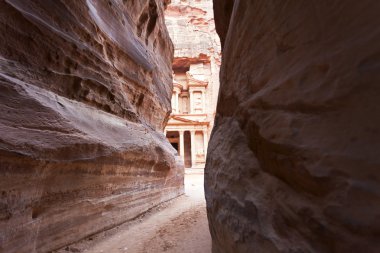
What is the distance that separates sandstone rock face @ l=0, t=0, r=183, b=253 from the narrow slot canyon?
22 millimetres

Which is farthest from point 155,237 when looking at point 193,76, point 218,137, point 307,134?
point 193,76

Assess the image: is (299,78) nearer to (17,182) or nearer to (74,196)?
(17,182)

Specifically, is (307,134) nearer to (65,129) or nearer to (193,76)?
(65,129)

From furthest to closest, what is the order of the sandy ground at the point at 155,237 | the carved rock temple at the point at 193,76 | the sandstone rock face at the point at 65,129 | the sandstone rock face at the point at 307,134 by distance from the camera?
the carved rock temple at the point at 193,76 → the sandy ground at the point at 155,237 → the sandstone rock face at the point at 65,129 → the sandstone rock face at the point at 307,134

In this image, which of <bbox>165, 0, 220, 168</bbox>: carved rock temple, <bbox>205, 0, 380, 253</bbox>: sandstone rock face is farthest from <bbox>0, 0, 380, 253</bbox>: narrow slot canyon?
<bbox>165, 0, 220, 168</bbox>: carved rock temple

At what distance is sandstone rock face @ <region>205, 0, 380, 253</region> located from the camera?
3.61 ft

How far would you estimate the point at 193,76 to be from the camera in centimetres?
3697

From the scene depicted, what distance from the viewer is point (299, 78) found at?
156 cm

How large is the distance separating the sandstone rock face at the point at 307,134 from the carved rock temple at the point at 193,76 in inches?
1141

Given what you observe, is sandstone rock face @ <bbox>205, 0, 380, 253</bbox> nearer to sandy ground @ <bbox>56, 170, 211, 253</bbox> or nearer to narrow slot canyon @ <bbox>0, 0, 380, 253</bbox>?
narrow slot canyon @ <bbox>0, 0, 380, 253</bbox>

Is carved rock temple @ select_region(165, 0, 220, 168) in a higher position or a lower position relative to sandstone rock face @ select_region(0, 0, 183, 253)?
higher

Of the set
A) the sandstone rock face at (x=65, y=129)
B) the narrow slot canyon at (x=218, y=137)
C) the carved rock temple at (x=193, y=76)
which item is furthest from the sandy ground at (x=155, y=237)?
the carved rock temple at (x=193, y=76)

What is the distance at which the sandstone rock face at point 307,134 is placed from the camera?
43.3 inches

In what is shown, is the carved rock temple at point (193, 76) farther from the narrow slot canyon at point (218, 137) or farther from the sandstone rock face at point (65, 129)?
the sandstone rock face at point (65, 129)
